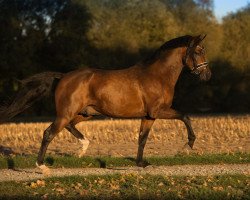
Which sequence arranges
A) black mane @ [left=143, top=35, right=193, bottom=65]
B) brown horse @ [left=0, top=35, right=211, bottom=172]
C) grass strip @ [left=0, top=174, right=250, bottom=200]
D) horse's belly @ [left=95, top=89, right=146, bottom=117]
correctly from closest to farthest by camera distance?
grass strip @ [left=0, top=174, right=250, bottom=200] < brown horse @ [left=0, top=35, right=211, bottom=172] < horse's belly @ [left=95, top=89, right=146, bottom=117] < black mane @ [left=143, top=35, right=193, bottom=65]

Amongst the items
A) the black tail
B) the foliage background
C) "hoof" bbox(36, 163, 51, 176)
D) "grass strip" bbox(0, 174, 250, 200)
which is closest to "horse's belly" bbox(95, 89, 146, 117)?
the black tail

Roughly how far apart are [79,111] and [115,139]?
29.1ft

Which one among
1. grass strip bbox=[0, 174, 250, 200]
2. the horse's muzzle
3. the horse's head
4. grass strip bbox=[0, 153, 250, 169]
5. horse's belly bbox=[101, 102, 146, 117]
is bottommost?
grass strip bbox=[0, 153, 250, 169]

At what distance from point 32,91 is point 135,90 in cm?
262

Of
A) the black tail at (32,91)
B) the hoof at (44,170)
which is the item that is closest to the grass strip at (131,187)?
the hoof at (44,170)

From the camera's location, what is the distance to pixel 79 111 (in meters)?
13.0

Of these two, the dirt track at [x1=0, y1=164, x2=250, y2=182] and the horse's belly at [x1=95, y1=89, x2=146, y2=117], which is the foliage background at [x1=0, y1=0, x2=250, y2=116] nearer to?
the dirt track at [x1=0, y1=164, x2=250, y2=182]

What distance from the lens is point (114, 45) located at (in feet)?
166

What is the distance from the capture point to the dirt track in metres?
11.9

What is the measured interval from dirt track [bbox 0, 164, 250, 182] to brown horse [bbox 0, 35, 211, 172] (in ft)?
1.77

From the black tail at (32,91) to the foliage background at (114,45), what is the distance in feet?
90.2

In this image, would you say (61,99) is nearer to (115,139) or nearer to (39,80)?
(39,80)

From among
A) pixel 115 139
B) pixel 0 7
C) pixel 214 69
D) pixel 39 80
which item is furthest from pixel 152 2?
pixel 39 80

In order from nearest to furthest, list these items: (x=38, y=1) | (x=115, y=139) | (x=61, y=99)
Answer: (x=61, y=99) → (x=115, y=139) → (x=38, y=1)
